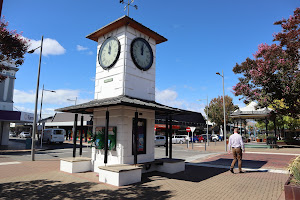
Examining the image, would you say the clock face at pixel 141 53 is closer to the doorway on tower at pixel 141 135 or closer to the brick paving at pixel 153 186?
the doorway on tower at pixel 141 135

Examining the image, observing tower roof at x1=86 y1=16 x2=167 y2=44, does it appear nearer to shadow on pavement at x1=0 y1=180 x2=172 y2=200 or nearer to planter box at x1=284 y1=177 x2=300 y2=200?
shadow on pavement at x1=0 y1=180 x2=172 y2=200

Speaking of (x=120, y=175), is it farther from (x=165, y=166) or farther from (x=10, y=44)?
(x=10, y=44)

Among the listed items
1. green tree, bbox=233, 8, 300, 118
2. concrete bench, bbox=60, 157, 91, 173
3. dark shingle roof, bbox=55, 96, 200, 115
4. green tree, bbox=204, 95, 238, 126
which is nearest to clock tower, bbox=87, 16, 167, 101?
dark shingle roof, bbox=55, 96, 200, 115

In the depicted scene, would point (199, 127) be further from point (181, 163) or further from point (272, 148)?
point (181, 163)

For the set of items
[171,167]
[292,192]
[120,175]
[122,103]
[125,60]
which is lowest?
[171,167]

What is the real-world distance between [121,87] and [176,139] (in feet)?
96.1

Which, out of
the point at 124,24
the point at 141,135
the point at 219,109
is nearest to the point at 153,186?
the point at 141,135

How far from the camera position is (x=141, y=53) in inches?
407

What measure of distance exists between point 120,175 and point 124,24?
22.1 feet

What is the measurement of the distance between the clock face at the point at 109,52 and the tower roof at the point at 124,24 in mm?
521

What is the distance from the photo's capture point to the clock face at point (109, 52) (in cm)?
977

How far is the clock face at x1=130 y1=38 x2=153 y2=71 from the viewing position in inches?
391

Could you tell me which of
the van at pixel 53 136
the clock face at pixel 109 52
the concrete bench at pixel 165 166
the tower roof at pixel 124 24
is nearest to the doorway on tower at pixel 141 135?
the concrete bench at pixel 165 166

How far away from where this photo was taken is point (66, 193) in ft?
20.8
